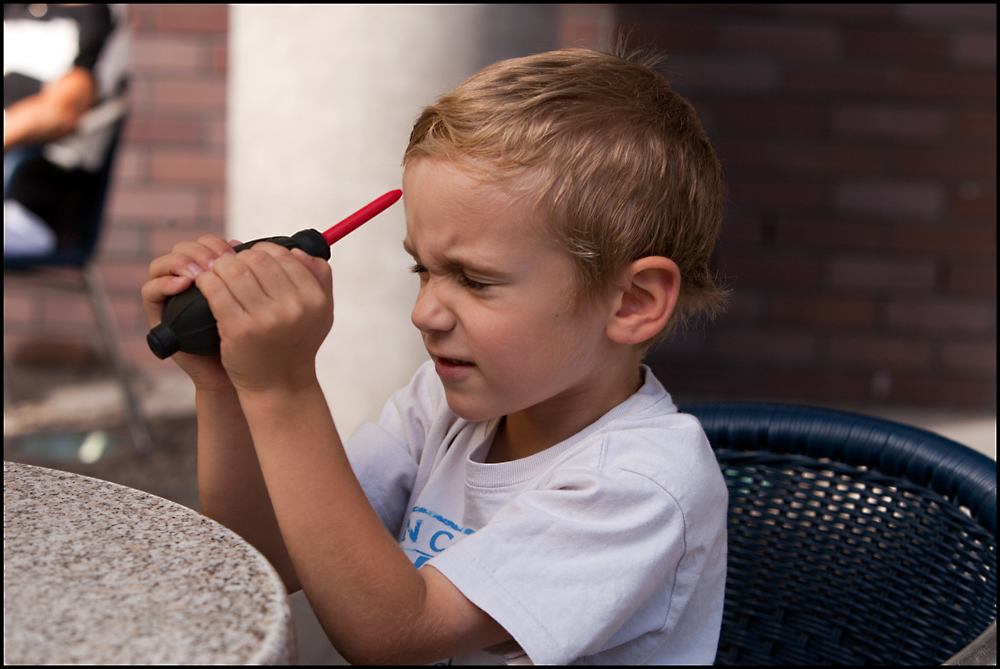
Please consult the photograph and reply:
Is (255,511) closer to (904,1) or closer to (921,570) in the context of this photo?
(921,570)

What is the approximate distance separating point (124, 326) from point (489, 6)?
80.0 inches

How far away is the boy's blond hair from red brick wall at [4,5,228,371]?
254 cm

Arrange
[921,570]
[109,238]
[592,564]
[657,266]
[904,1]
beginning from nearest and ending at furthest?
[592,564] < [657,266] < [921,570] < [904,1] < [109,238]

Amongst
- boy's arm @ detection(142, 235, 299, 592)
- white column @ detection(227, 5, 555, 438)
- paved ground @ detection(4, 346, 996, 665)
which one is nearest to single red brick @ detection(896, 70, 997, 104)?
paved ground @ detection(4, 346, 996, 665)

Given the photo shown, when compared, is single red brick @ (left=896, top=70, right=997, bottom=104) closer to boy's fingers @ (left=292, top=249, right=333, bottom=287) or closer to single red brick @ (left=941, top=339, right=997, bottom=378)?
single red brick @ (left=941, top=339, right=997, bottom=378)

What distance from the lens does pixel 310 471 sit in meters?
0.74

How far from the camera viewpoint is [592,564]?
30.5 inches

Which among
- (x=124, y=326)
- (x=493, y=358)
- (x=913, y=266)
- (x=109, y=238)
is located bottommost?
(x=124, y=326)

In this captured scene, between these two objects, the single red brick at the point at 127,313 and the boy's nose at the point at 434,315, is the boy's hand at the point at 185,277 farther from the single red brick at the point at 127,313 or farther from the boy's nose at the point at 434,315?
the single red brick at the point at 127,313

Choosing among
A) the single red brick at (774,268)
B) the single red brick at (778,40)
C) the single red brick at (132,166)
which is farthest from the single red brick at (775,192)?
the single red brick at (132,166)

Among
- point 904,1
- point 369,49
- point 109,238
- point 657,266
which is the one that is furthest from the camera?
point 109,238

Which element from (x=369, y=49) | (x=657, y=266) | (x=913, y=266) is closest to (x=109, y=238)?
(x=369, y=49)

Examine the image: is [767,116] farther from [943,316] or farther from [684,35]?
[943,316]

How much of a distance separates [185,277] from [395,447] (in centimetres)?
39
